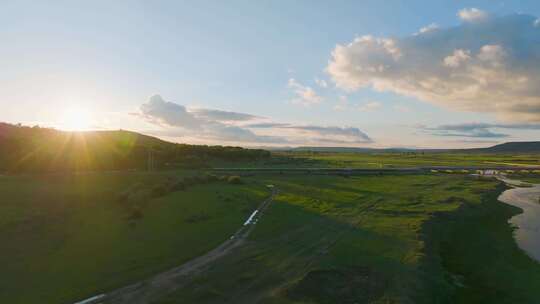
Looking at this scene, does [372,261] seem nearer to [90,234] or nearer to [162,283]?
[162,283]

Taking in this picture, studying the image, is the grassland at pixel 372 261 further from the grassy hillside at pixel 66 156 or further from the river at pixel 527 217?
the grassy hillside at pixel 66 156

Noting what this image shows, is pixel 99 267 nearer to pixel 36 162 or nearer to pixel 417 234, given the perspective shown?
pixel 417 234

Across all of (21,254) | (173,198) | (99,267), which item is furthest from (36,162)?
(99,267)

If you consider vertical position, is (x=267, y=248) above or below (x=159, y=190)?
below

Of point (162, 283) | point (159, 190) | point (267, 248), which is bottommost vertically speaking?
point (162, 283)

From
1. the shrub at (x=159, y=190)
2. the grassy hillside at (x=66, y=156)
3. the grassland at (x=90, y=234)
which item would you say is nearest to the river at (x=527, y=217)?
the grassland at (x=90, y=234)

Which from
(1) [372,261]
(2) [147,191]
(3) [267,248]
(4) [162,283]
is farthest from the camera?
(2) [147,191]

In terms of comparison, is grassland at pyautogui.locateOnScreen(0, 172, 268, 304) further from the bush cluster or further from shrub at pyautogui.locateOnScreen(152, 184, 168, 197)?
shrub at pyautogui.locateOnScreen(152, 184, 168, 197)

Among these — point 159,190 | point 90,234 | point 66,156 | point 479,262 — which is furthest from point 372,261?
point 66,156
